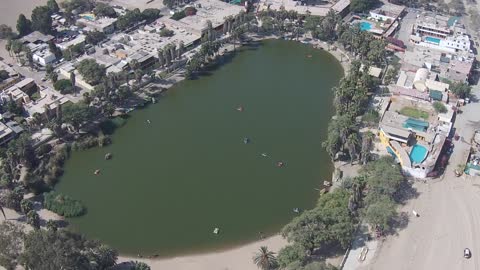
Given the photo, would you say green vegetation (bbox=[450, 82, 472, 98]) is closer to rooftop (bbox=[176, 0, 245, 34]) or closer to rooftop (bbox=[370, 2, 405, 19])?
rooftop (bbox=[370, 2, 405, 19])

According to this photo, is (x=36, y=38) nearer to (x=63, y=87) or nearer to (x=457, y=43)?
(x=63, y=87)

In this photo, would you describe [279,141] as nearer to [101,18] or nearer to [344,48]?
[344,48]

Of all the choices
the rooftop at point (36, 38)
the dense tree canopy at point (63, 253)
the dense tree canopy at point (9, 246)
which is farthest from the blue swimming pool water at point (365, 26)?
the dense tree canopy at point (9, 246)

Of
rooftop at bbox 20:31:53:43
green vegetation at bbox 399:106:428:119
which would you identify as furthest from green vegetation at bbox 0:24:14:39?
green vegetation at bbox 399:106:428:119

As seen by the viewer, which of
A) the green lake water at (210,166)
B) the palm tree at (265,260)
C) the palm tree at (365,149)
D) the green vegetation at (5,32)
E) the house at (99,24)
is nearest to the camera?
the palm tree at (265,260)

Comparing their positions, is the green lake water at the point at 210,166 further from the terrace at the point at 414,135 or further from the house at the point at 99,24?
the house at the point at 99,24

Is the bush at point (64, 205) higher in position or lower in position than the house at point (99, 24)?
lower
